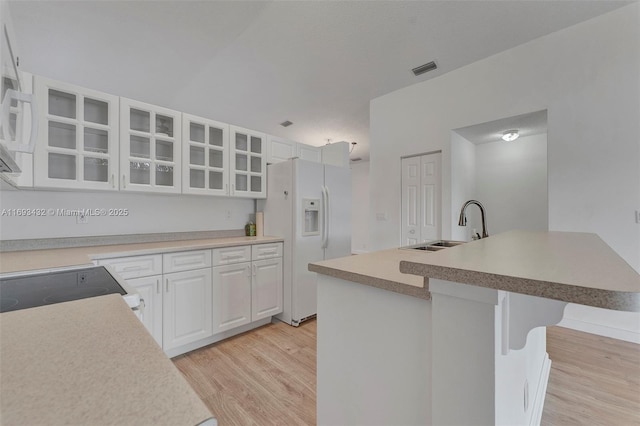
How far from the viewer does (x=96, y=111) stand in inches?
82.1

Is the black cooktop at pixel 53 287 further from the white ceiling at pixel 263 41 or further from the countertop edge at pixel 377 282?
the white ceiling at pixel 263 41

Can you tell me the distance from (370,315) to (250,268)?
1.82 m

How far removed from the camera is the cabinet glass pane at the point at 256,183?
3078mm

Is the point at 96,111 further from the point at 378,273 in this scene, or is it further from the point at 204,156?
the point at 378,273

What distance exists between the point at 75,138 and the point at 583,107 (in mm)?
4487

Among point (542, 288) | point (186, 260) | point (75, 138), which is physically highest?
point (75, 138)

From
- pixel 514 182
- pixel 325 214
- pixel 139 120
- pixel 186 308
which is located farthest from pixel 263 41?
pixel 514 182

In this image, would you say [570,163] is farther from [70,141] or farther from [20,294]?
[70,141]

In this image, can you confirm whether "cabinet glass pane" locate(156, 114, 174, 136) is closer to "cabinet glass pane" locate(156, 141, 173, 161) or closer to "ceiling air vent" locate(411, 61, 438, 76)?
"cabinet glass pane" locate(156, 141, 173, 161)

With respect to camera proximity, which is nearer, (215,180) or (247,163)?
(215,180)

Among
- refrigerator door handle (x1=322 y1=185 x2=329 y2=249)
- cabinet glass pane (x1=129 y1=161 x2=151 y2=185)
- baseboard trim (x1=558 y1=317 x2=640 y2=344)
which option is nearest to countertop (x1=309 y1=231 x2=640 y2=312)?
refrigerator door handle (x1=322 y1=185 x2=329 y2=249)

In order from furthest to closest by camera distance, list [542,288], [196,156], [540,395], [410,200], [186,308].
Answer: [410,200]
[196,156]
[186,308]
[540,395]
[542,288]

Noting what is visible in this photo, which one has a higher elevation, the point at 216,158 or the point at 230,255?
the point at 216,158

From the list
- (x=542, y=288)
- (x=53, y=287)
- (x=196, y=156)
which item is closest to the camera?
(x=542, y=288)
